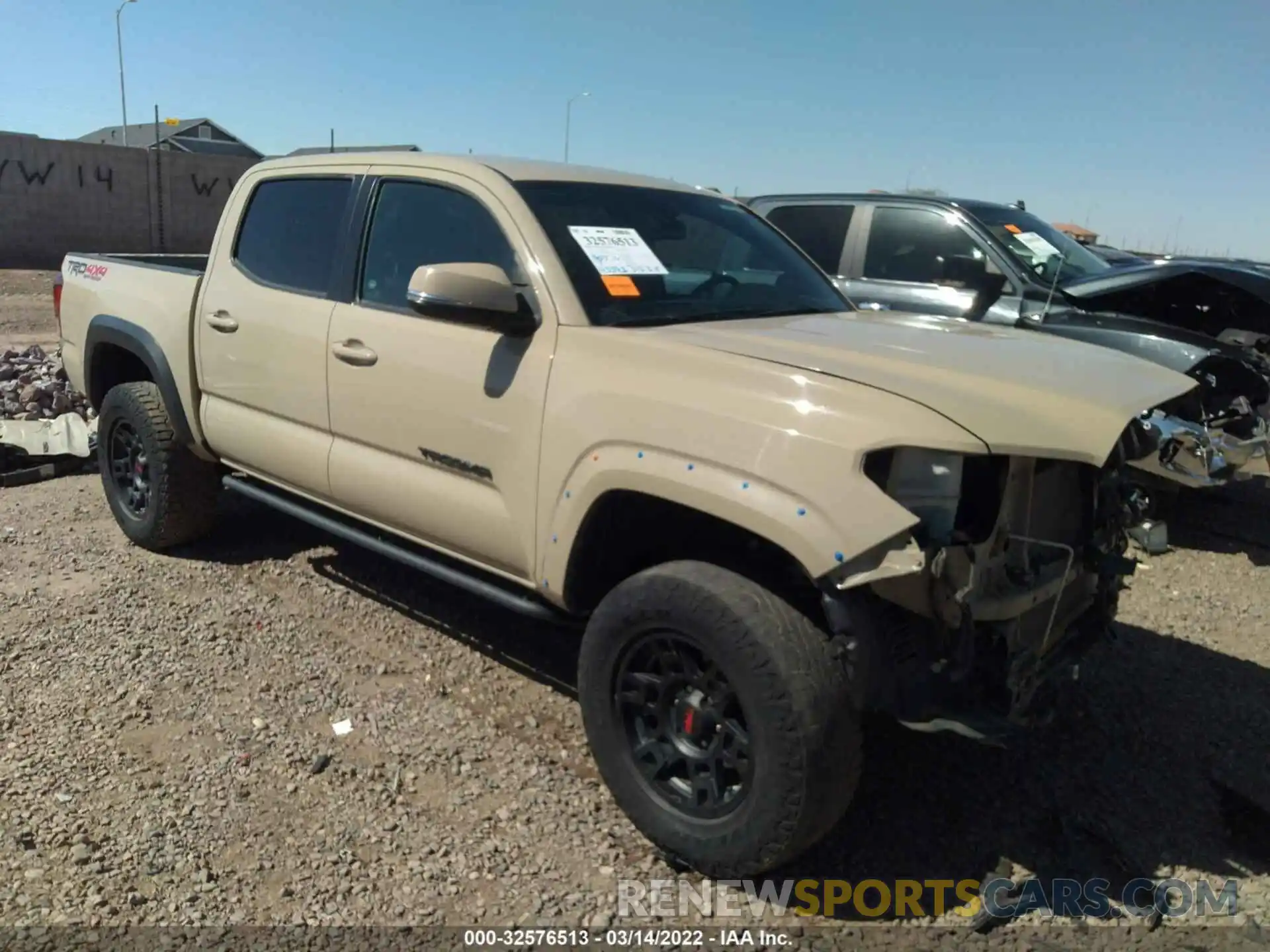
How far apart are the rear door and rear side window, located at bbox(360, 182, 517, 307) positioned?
0.21 m

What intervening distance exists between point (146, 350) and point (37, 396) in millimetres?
3662

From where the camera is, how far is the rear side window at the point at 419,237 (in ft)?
11.4

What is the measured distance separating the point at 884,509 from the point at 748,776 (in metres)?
0.82

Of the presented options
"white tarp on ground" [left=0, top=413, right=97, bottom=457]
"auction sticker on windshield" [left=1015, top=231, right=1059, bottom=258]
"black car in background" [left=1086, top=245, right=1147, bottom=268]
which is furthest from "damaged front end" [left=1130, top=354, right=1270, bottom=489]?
"white tarp on ground" [left=0, top=413, right=97, bottom=457]

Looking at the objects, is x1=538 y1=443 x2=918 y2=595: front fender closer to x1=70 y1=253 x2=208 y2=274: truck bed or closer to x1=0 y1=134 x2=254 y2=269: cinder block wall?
x1=70 y1=253 x2=208 y2=274: truck bed

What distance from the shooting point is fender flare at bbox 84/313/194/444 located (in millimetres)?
4734

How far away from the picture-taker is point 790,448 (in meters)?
2.49

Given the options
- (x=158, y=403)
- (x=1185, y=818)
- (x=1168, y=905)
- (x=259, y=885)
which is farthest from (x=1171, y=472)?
(x=158, y=403)

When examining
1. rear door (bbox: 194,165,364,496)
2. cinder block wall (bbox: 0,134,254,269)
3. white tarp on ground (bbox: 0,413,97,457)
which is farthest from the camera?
cinder block wall (bbox: 0,134,254,269)

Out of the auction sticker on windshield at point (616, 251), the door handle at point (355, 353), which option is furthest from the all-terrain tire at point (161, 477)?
the auction sticker on windshield at point (616, 251)

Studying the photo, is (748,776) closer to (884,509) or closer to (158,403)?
(884,509)

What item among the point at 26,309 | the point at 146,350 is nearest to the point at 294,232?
the point at 146,350

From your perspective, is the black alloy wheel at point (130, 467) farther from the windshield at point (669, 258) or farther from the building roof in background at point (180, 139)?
the building roof in background at point (180, 139)

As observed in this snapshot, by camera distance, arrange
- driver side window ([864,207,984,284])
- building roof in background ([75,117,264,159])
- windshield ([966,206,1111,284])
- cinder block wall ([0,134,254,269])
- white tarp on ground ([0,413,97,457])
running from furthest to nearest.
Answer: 1. building roof in background ([75,117,264,159])
2. cinder block wall ([0,134,254,269])
3. driver side window ([864,207,984,284])
4. windshield ([966,206,1111,284])
5. white tarp on ground ([0,413,97,457])
